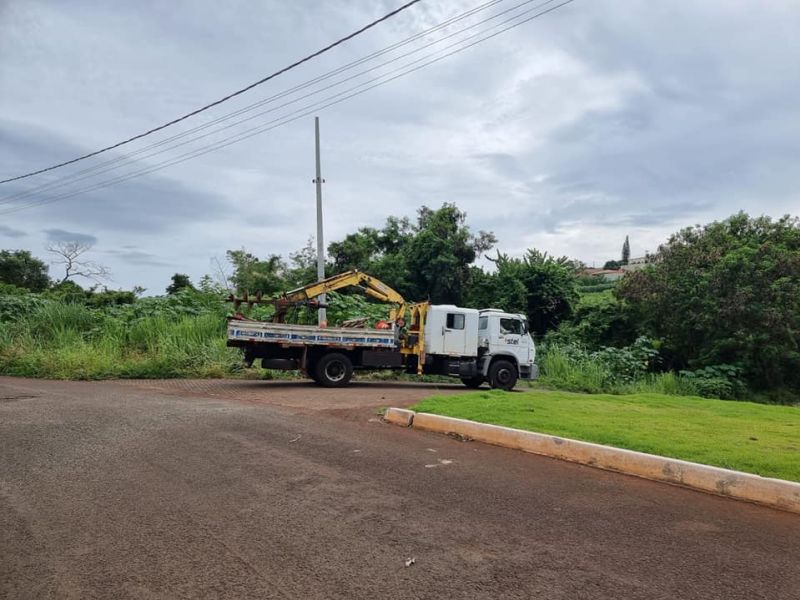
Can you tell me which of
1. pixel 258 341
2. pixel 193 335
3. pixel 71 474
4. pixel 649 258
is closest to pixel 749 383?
pixel 649 258

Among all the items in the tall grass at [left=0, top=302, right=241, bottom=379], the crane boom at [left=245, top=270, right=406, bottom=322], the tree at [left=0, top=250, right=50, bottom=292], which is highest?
the tree at [left=0, top=250, right=50, bottom=292]

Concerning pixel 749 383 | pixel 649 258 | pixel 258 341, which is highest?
pixel 649 258

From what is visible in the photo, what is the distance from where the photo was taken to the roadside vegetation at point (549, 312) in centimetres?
1877

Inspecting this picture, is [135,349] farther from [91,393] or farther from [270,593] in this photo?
[270,593]

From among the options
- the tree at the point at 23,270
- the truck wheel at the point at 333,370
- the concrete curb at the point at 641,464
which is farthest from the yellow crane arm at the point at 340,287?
the tree at the point at 23,270

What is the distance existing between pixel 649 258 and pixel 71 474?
2610cm

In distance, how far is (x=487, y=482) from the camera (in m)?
5.62

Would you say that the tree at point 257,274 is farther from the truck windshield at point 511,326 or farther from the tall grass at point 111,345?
the truck windshield at point 511,326

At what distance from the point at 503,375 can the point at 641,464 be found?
11.4 m

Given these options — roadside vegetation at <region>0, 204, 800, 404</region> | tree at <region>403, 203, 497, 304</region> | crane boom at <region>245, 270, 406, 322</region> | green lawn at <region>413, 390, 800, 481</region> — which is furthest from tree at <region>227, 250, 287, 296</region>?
green lawn at <region>413, 390, 800, 481</region>

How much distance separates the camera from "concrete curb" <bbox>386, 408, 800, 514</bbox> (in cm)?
511

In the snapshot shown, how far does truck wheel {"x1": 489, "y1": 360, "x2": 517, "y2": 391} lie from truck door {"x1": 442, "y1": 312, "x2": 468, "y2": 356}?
105cm

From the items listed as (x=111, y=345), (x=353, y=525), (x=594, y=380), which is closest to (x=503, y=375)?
(x=594, y=380)

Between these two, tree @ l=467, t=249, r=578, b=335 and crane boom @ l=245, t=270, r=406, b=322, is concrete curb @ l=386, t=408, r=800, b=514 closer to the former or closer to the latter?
crane boom @ l=245, t=270, r=406, b=322
